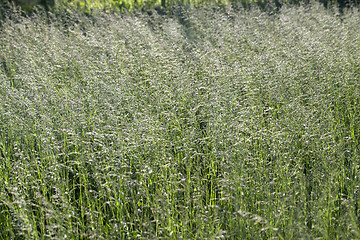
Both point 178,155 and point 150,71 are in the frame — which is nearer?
point 178,155

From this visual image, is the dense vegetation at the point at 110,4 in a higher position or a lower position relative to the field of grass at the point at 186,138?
higher

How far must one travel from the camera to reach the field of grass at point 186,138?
2.41 m

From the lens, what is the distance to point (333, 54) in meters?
4.54

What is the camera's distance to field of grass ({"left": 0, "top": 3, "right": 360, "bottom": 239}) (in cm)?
241

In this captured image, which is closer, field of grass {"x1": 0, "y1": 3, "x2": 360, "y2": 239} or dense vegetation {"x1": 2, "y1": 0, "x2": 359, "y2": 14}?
field of grass {"x1": 0, "y1": 3, "x2": 360, "y2": 239}

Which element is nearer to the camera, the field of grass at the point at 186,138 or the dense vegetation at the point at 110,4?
the field of grass at the point at 186,138

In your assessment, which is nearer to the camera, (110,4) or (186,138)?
(186,138)

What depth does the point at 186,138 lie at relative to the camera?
311cm

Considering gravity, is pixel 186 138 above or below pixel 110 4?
below

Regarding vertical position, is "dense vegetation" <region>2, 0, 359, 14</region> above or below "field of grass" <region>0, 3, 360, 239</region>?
above

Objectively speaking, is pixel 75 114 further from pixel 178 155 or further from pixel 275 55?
pixel 275 55

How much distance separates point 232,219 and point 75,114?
Answer: 5.91 feet

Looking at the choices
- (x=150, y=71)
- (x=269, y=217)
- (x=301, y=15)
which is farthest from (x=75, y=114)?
(x=301, y=15)

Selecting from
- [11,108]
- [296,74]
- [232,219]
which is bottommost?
[232,219]
